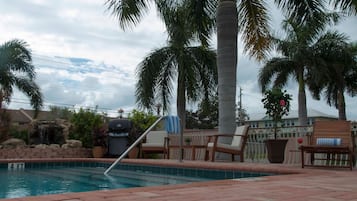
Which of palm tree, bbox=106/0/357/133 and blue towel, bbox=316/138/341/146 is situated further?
palm tree, bbox=106/0/357/133

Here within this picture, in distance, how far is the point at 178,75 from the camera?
644 inches

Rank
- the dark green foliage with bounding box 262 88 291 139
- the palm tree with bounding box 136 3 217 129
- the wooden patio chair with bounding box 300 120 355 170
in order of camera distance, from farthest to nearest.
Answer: the palm tree with bounding box 136 3 217 129
the dark green foliage with bounding box 262 88 291 139
the wooden patio chair with bounding box 300 120 355 170

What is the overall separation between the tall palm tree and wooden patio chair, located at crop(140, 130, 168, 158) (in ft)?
27.9

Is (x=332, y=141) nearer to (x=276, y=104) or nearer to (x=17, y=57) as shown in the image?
(x=276, y=104)

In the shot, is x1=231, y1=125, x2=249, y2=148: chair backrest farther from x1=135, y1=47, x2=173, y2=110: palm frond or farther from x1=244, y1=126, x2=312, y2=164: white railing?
x1=135, y1=47, x2=173, y2=110: palm frond

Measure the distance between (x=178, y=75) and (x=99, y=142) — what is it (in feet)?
17.0

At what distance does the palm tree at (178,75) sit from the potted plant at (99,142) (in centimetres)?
350

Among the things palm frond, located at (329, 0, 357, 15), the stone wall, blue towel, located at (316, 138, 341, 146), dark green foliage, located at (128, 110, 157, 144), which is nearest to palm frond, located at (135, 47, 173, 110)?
dark green foliage, located at (128, 110, 157, 144)

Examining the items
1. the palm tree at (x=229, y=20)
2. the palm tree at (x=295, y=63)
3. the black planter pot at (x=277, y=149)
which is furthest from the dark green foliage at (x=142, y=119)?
the palm tree at (x=295, y=63)

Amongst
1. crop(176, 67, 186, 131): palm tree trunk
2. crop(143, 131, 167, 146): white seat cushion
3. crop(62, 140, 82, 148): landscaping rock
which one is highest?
crop(176, 67, 186, 131): palm tree trunk

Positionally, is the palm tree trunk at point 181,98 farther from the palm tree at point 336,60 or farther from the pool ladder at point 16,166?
the palm tree at point 336,60

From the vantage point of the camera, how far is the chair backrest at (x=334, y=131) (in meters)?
6.48

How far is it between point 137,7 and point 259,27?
3107 millimetres

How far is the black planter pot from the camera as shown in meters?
8.59
